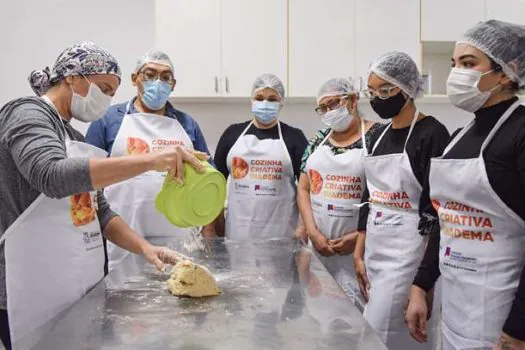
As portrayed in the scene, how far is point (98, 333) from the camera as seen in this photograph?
3.06 ft

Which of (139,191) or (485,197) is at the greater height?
(485,197)

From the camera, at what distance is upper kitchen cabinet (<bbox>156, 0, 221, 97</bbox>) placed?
2730mm

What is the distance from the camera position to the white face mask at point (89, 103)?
1.27 metres

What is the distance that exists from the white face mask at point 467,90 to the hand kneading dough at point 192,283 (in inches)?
30.9

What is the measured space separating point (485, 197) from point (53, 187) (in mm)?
969

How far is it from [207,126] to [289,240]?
1.48 m

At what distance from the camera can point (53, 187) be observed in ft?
3.38

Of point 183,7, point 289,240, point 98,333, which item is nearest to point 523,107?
point 289,240

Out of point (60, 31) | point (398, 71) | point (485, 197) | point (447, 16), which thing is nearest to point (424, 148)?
point (398, 71)

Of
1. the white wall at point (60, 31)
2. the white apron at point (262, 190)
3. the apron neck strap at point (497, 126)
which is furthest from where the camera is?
the white wall at point (60, 31)

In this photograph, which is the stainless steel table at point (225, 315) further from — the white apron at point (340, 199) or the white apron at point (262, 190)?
the white apron at point (262, 190)

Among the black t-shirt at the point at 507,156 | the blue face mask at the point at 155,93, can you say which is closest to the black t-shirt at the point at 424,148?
the black t-shirt at the point at 507,156

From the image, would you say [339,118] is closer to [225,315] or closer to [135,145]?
[135,145]

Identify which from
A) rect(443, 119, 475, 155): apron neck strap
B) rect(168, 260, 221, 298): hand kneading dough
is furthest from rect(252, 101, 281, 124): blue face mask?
rect(168, 260, 221, 298): hand kneading dough
